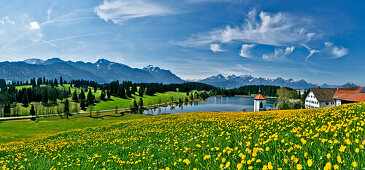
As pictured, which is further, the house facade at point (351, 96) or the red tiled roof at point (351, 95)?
the house facade at point (351, 96)

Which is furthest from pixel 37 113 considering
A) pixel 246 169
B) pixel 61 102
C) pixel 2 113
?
pixel 246 169

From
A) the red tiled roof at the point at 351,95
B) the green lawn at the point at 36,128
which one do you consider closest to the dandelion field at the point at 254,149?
the green lawn at the point at 36,128

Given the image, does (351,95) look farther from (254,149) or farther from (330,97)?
(254,149)

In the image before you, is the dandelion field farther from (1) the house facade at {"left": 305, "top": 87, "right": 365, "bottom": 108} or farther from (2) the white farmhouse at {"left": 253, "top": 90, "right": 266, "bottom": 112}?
(1) the house facade at {"left": 305, "top": 87, "right": 365, "bottom": 108}

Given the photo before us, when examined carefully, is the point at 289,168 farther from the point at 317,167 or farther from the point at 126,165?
the point at 126,165

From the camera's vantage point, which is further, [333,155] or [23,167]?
[23,167]

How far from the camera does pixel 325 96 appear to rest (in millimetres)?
65562

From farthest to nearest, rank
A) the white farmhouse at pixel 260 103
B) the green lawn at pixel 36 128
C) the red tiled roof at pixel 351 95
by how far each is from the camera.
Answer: the white farmhouse at pixel 260 103
the red tiled roof at pixel 351 95
the green lawn at pixel 36 128

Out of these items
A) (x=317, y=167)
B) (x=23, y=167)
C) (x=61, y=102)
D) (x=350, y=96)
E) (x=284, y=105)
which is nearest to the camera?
(x=317, y=167)

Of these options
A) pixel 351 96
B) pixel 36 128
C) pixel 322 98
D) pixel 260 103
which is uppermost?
pixel 351 96

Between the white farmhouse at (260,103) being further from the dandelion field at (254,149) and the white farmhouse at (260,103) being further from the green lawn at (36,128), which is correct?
the dandelion field at (254,149)

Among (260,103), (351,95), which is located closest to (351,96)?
(351,95)

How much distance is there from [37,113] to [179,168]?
182265 mm

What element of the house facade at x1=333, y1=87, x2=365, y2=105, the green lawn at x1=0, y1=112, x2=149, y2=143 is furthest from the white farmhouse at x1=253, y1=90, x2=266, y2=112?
the green lawn at x1=0, y1=112, x2=149, y2=143
